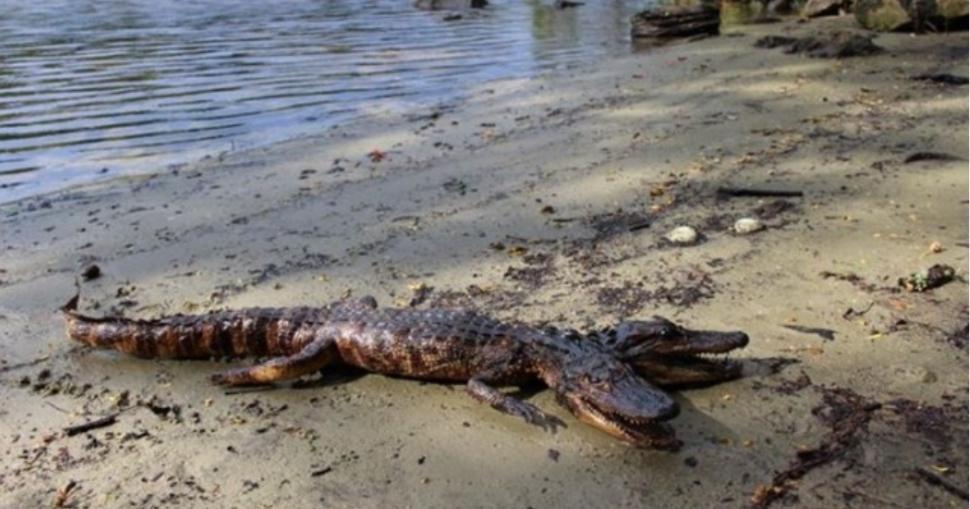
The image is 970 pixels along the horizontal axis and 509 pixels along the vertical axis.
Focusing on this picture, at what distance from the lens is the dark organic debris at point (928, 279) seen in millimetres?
4051

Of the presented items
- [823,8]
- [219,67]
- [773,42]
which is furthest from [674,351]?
[823,8]

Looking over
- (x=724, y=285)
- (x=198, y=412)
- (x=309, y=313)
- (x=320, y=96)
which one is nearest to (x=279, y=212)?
(x=309, y=313)

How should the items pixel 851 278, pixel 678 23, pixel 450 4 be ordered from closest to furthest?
1. pixel 851 278
2. pixel 678 23
3. pixel 450 4

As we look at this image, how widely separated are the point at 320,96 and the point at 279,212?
511cm

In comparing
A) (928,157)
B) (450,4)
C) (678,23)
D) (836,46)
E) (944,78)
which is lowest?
(928,157)

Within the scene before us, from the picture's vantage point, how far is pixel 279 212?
19.8 feet

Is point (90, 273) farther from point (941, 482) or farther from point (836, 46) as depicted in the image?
point (836, 46)

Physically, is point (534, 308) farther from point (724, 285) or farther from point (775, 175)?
point (775, 175)

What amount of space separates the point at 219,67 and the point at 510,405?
11.0 metres

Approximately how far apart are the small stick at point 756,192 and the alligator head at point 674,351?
7.71 feet

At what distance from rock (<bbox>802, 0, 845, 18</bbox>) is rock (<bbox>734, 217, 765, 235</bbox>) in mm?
13082

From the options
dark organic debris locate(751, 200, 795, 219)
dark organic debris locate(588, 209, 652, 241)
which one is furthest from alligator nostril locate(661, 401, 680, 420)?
dark organic debris locate(751, 200, 795, 219)

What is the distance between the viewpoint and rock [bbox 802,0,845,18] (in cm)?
1645

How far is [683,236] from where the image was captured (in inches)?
193
